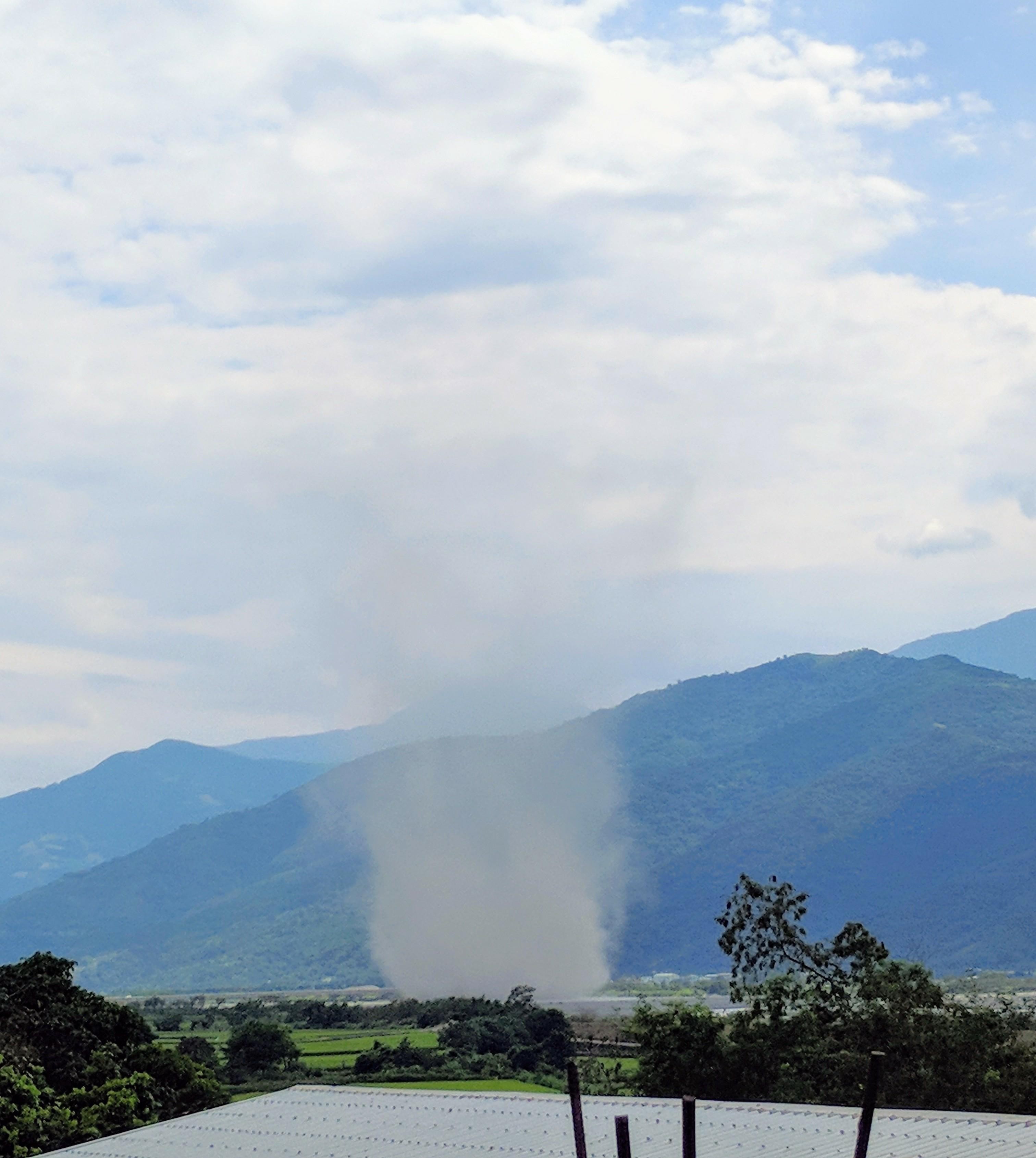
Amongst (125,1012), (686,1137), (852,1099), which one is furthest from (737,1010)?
(686,1137)

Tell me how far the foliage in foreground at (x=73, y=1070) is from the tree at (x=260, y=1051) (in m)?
14.0

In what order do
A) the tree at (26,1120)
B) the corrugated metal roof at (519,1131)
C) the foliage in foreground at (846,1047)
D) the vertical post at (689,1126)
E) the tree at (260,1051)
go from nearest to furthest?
the vertical post at (689,1126) < the corrugated metal roof at (519,1131) < the tree at (26,1120) < the foliage in foreground at (846,1047) < the tree at (260,1051)

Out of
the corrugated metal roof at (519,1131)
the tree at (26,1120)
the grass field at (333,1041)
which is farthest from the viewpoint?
the grass field at (333,1041)

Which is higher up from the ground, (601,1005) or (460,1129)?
(460,1129)

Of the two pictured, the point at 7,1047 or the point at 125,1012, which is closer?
the point at 7,1047

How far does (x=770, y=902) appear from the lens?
5000 cm

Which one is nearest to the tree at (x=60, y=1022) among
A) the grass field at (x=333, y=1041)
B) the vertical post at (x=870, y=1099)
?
the grass field at (x=333, y=1041)

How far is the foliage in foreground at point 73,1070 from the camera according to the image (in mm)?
31672

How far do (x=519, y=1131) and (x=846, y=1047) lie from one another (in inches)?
765

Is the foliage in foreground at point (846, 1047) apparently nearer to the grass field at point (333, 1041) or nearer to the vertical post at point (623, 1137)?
the grass field at point (333, 1041)

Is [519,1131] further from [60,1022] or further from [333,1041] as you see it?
[333,1041]

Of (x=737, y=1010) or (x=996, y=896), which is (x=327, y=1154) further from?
(x=996, y=896)

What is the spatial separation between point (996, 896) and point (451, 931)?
224 feet

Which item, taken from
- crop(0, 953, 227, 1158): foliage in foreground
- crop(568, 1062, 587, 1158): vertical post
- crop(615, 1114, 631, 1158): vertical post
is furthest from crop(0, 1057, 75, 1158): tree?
crop(615, 1114, 631, 1158): vertical post
